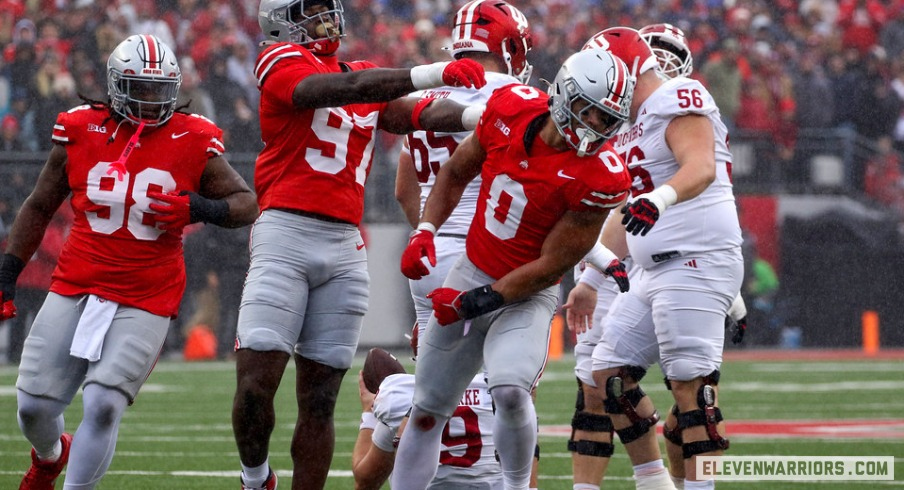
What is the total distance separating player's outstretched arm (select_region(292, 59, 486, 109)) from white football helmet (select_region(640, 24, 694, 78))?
167cm

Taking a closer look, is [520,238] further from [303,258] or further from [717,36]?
[717,36]

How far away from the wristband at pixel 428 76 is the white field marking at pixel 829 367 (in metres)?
9.76

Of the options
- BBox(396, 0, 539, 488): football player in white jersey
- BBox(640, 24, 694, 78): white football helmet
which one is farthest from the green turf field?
BBox(640, 24, 694, 78): white football helmet

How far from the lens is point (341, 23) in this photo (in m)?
5.76

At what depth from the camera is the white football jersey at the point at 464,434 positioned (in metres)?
5.87

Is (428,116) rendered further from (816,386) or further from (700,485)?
(816,386)

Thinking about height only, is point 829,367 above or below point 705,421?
below

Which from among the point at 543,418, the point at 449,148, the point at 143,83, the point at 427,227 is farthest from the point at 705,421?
the point at 543,418

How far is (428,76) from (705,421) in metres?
1.81

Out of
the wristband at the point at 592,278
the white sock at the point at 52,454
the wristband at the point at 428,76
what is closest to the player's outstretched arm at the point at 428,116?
the wristband at the point at 428,76

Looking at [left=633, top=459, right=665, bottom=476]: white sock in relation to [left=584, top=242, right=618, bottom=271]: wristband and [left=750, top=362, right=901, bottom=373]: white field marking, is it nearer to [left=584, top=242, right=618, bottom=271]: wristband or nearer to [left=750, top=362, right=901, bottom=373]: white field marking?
[left=584, top=242, right=618, bottom=271]: wristband

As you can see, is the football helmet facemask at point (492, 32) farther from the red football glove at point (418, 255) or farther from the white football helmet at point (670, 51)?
the red football glove at point (418, 255)

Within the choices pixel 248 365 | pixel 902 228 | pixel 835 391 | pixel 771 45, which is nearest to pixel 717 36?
pixel 771 45

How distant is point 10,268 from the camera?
5.69m
